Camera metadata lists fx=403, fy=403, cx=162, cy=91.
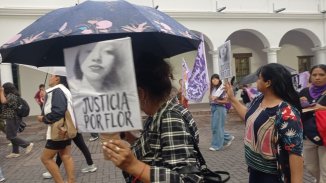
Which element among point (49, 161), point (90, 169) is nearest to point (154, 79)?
point (49, 161)

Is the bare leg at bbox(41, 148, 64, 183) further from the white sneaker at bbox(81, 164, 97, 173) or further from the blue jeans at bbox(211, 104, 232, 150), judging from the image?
the blue jeans at bbox(211, 104, 232, 150)

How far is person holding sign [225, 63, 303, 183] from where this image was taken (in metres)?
2.81

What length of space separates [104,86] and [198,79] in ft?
19.2

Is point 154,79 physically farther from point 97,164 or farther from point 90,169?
point 97,164

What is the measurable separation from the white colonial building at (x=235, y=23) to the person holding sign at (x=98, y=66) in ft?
47.6

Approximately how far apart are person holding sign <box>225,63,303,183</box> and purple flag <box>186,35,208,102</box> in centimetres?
442

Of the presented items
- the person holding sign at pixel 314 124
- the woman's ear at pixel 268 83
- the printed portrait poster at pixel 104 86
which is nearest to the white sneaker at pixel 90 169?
the person holding sign at pixel 314 124

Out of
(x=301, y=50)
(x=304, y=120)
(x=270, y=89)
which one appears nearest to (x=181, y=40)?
(x=270, y=89)

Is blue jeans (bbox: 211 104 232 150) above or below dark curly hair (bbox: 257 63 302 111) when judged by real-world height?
below

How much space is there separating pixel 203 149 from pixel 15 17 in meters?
10.4

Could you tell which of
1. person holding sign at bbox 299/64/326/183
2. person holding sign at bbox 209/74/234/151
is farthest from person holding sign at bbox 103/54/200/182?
person holding sign at bbox 209/74/234/151

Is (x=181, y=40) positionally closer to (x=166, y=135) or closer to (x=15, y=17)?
(x=166, y=135)

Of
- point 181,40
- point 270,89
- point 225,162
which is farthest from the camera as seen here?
point 225,162

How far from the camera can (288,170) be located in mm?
2852
